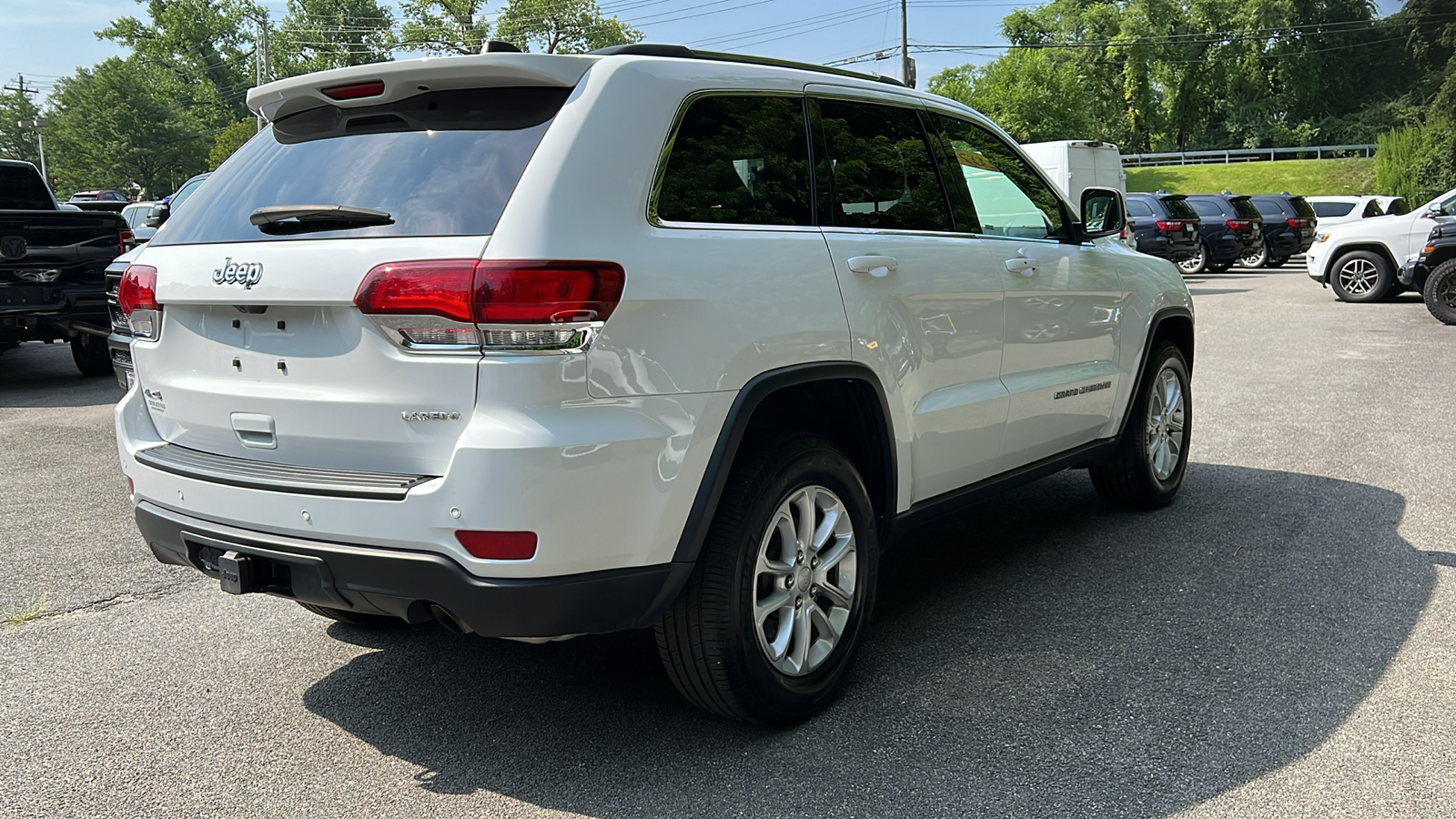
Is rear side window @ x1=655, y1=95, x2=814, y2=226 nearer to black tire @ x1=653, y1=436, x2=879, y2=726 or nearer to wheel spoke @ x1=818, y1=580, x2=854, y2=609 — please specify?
black tire @ x1=653, y1=436, x2=879, y2=726

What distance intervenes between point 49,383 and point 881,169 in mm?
10578

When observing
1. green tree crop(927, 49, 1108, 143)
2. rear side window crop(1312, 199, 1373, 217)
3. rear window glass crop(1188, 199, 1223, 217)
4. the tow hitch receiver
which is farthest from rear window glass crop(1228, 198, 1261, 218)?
green tree crop(927, 49, 1108, 143)

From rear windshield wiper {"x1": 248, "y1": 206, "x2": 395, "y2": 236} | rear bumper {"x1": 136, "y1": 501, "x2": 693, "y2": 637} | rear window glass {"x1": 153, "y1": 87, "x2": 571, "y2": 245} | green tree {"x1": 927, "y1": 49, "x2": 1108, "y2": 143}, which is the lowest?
rear bumper {"x1": 136, "y1": 501, "x2": 693, "y2": 637}

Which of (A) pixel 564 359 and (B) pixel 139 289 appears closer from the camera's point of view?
(A) pixel 564 359

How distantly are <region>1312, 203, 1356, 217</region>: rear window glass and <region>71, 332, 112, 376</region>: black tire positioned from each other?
25.5 m

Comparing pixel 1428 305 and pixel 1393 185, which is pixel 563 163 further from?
pixel 1393 185

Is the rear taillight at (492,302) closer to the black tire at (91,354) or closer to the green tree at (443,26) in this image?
the black tire at (91,354)

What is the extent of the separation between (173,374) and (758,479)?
1679 millimetres

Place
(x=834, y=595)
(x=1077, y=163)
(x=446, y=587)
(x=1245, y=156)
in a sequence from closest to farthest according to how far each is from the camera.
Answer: (x=446, y=587) → (x=834, y=595) → (x=1077, y=163) → (x=1245, y=156)

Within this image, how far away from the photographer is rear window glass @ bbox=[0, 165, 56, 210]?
488 inches

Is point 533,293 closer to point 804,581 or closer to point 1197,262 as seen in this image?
point 804,581

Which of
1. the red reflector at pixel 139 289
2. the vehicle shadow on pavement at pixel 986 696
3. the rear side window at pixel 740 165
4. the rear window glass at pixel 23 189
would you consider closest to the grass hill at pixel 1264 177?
the rear window glass at pixel 23 189

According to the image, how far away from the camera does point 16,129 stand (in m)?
95.8

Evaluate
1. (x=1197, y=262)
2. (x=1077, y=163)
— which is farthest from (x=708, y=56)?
(x=1197, y=262)
